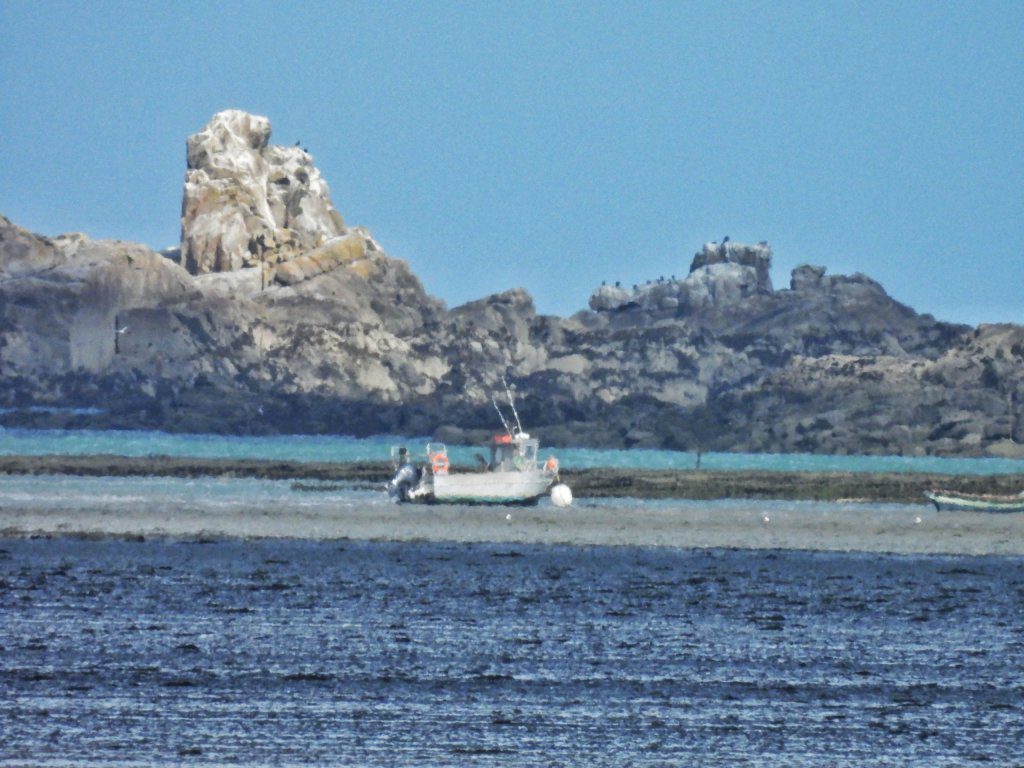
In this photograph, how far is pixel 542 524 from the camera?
76438mm

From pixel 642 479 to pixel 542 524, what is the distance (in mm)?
48619

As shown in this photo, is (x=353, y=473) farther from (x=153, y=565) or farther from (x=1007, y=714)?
(x=1007, y=714)

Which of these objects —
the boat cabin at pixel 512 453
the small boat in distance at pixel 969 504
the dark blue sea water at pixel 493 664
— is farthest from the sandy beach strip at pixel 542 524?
the dark blue sea water at pixel 493 664

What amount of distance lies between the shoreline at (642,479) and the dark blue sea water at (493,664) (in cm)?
5276

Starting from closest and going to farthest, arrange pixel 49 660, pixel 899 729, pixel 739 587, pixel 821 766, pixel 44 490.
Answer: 1. pixel 821 766
2. pixel 899 729
3. pixel 49 660
4. pixel 739 587
5. pixel 44 490

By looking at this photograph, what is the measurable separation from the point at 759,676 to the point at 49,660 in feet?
41.4

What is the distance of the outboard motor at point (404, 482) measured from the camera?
8925 cm

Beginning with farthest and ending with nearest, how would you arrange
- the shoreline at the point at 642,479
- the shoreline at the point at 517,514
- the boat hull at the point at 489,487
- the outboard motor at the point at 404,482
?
the shoreline at the point at 642,479 → the outboard motor at the point at 404,482 → the boat hull at the point at 489,487 → the shoreline at the point at 517,514

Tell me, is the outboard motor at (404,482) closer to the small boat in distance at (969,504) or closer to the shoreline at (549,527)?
the shoreline at (549,527)

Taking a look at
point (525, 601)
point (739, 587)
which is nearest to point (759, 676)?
point (525, 601)

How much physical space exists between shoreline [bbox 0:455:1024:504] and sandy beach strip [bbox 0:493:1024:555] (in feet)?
48.9

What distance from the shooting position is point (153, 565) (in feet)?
174

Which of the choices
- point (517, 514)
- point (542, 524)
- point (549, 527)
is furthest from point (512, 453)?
point (549, 527)

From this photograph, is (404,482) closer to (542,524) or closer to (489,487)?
(489,487)
